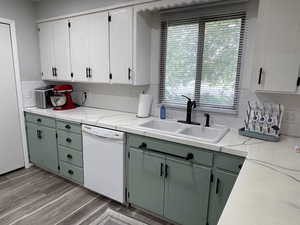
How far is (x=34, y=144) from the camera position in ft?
10.0

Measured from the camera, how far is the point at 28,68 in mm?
3137

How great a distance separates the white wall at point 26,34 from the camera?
287 cm

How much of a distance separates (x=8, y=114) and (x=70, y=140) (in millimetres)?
1186

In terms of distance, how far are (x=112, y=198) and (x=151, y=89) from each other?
1.43 m

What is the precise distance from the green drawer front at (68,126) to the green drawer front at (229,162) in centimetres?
167

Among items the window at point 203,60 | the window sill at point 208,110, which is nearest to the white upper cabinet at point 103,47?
the window at point 203,60

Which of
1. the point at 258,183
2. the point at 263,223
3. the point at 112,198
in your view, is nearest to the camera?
the point at 263,223

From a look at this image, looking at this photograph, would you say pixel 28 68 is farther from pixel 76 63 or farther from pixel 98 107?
pixel 98 107

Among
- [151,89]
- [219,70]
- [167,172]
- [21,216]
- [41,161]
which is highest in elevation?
[219,70]

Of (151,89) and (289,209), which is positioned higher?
(151,89)

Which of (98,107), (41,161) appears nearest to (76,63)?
(98,107)

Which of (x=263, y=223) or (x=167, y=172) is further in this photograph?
(x=167, y=172)

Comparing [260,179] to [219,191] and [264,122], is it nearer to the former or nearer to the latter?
[219,191]

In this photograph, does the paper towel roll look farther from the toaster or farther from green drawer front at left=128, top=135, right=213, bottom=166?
the toaster
